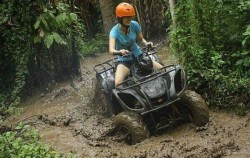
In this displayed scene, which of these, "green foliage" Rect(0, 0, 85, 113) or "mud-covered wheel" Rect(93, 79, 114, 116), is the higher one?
"green foliage" Rect(0, 0, 85, 113)

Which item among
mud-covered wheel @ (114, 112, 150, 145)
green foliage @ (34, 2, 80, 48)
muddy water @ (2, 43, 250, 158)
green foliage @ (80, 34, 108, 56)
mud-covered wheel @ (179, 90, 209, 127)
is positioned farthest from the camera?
green foliage @ (80, 34, 108, 56)

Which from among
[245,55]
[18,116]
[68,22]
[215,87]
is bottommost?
[18,116]

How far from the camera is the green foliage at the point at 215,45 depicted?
6723mm

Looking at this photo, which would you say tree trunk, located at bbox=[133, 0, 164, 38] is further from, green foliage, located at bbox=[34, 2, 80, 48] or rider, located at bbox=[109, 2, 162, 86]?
rider, located at bbox=[109, 2, 162, 86]

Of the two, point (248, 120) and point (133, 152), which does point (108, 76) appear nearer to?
point (133, 152)

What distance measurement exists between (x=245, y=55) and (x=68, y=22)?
4.31 meters

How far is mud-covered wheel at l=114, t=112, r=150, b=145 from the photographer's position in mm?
5887

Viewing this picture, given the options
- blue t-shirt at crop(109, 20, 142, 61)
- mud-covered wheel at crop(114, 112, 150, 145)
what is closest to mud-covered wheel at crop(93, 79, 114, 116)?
blue t-shirt at crop(109, 20, 142, 61)

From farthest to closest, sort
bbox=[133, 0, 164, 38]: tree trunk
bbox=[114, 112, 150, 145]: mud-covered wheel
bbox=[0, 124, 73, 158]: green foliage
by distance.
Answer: bbox=[133, 0, 164, 38]: tree trunk < bbox=[114, 112, 150, 145]: mud-covered wheel < bbox=[0, 124, 73, 158]: green foliage

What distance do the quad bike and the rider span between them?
0.62ft

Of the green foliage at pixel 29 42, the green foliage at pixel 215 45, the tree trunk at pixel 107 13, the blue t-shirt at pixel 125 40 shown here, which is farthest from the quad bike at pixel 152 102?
the tree trunk at pixel 107 13

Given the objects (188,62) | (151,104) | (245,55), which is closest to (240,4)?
(245,55)

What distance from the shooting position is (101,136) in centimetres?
665

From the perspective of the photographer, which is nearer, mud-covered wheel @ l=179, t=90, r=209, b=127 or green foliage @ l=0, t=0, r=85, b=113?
mud-covered wheel @ l=179, t=90, r=209, b=127
